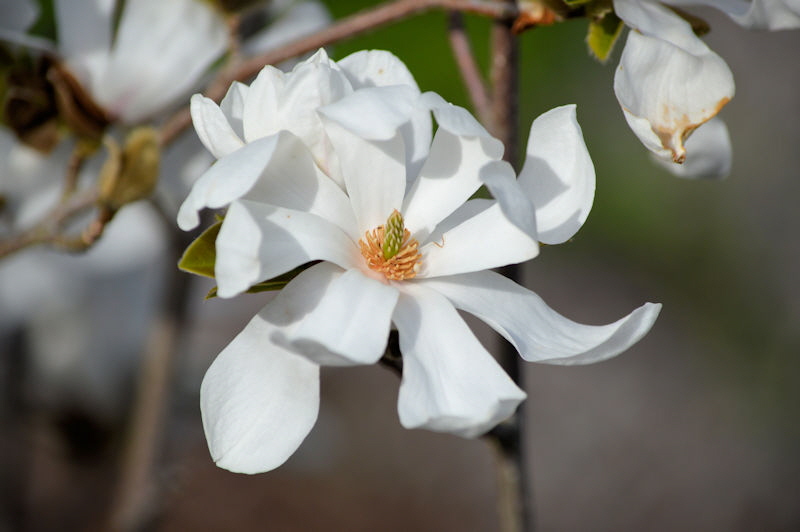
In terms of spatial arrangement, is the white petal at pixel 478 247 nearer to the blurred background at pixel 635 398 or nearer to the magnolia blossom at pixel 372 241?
the magnolia blossom at pixel 372 241

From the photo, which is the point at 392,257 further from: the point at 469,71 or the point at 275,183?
the point at 469,71

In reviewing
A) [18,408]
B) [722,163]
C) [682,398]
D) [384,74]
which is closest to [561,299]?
[682,398]

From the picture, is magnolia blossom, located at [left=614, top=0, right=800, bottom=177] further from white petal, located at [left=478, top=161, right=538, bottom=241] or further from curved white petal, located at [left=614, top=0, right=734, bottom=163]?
white petal, located at [left=478, top=161, right=538, bottom=241]

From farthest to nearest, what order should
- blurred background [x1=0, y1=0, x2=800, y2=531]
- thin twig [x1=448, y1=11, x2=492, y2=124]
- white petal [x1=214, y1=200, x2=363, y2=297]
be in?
blurred background [x1=0, y1=0, x2=800, y2=531] → thin twig [x1=448, y1=11, x2=492, y2=124] → white petal [x1=214, y1=200, x2=363, y2=297]

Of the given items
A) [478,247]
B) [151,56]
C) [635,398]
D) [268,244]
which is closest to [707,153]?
[478,247]

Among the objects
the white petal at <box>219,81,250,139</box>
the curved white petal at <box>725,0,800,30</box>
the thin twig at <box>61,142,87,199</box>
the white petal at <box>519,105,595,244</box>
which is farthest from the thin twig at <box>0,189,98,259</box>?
the curved white petal at <box>725,0,800,30</box>

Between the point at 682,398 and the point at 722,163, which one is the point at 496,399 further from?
the point at 682,398
